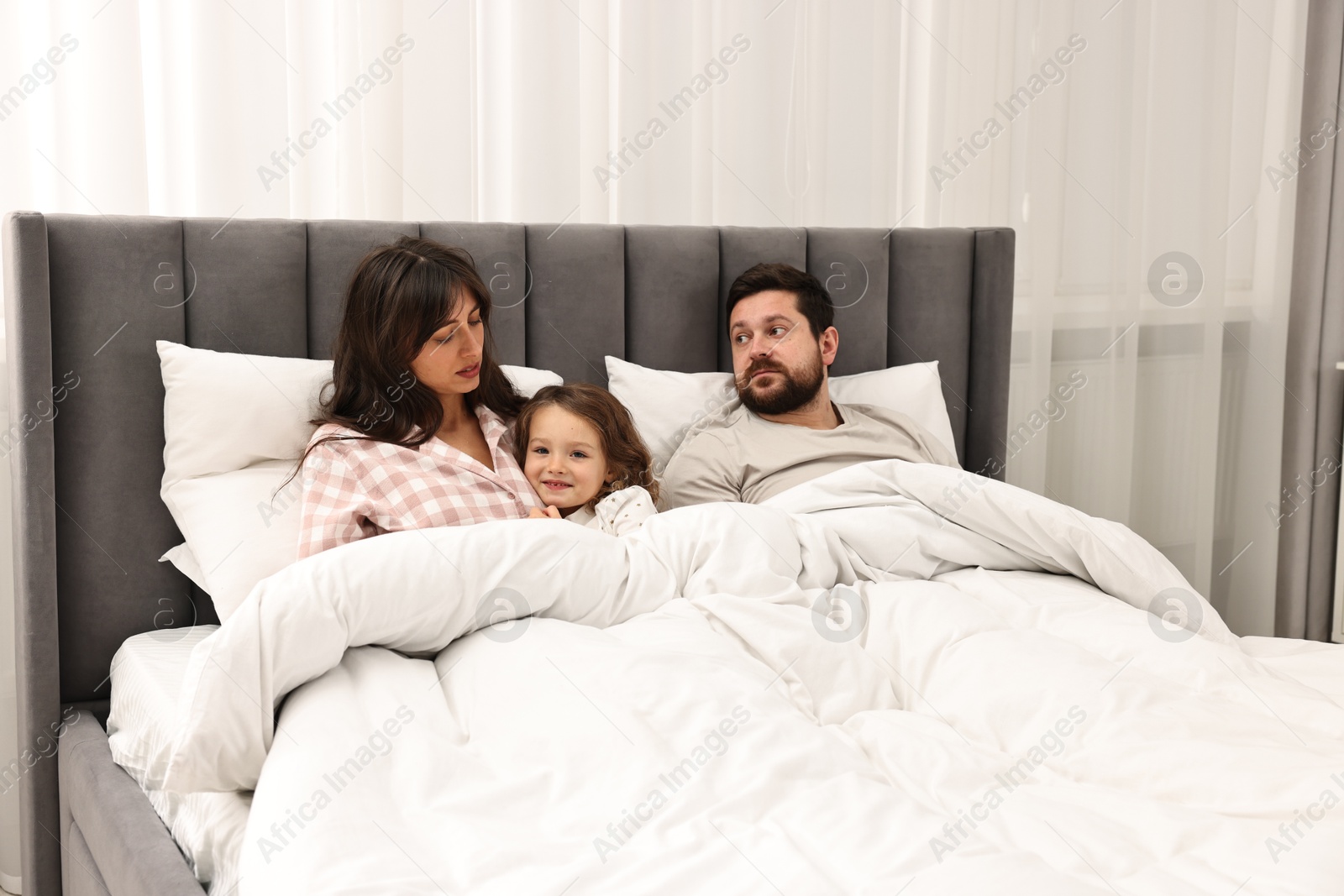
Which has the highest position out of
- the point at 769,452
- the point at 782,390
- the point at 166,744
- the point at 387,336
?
the point at 387,336

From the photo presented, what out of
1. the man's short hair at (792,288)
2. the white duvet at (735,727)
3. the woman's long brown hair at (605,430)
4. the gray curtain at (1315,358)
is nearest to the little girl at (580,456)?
the woman's long brown hair at (605,430)

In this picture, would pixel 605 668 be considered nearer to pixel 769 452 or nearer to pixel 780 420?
pixel 769 452

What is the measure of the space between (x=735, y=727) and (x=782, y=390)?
109cm

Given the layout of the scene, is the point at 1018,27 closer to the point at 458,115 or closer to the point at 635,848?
the point at 458,115

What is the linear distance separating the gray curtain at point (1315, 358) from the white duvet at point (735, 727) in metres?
1.52

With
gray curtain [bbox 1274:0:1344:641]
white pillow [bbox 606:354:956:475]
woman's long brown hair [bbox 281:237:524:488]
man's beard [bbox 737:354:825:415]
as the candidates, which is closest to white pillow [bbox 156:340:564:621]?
woman's long brown hair [bbox 281:237:524:488]

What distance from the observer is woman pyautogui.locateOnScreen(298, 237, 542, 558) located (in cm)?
150

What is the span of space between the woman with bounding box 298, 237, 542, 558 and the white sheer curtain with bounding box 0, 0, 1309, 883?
41 centimetres

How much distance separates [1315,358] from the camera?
8.79ft

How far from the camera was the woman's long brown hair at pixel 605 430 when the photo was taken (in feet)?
5.46

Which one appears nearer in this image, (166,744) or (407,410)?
(166,744)

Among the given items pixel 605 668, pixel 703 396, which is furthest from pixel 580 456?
pixel 605 668

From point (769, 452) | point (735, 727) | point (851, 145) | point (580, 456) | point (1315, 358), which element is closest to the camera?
point (735, 727)

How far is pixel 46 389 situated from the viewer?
58.5 inches
